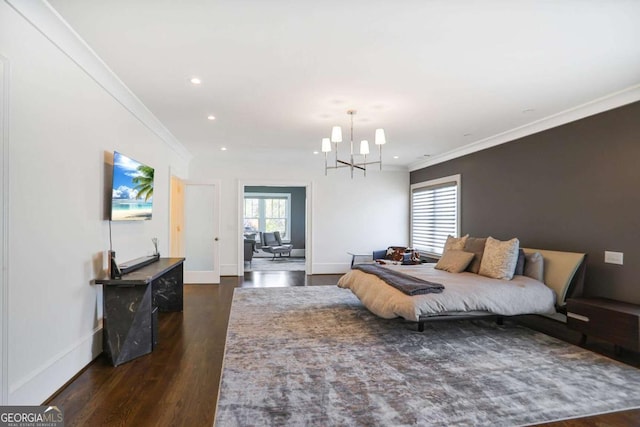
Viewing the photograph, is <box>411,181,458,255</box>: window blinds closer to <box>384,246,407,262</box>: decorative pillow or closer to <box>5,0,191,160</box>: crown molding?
<box>384,246,407,262</box>: decorative pillow

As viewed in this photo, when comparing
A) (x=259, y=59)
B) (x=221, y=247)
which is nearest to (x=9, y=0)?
(x=259, y=59)

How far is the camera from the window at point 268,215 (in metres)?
12.0

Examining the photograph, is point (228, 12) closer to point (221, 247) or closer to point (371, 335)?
point (371, 335)

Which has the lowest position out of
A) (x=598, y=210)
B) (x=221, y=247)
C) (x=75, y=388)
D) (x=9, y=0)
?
(x=75, y=388)

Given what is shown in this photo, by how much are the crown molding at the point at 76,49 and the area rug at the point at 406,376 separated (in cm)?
271

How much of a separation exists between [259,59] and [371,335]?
2.95 meters

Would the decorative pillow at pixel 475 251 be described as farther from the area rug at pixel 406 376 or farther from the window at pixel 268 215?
the window at pixel 268 215

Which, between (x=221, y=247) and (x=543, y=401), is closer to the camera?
(x=543, y=401)

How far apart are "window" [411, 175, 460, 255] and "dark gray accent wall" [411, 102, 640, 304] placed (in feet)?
3.02

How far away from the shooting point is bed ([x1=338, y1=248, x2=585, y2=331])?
3.58 metres

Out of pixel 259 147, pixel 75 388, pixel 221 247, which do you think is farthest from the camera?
pixel 221 247

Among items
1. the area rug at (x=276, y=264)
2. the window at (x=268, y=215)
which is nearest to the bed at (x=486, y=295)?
the area rug at (x=276, y=264)

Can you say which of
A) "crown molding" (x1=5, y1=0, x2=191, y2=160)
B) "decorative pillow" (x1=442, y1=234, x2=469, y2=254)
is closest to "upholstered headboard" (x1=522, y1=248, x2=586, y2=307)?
"decorative pillow" (x1=442, y1=234, x2=469, y2=254)

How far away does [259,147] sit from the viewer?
6.37 m
